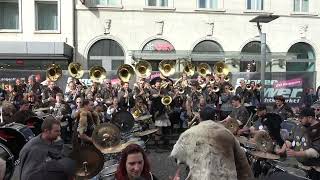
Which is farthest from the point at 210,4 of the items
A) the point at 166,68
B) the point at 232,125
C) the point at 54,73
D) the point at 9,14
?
the point at 232,125

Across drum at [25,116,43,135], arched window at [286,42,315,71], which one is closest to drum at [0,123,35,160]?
drum at [25,116,43,135]

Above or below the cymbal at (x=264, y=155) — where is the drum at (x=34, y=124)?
above

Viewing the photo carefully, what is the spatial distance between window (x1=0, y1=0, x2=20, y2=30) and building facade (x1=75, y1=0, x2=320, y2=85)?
3233 millimetres

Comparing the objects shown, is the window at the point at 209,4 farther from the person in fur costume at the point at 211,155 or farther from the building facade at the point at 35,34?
the person in fur costume at the point at 211,155

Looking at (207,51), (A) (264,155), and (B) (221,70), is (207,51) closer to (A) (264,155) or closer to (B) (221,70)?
(B) (221,70)

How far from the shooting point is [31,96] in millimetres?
15961

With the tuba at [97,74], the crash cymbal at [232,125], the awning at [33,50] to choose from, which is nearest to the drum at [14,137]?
the crash cymbal at [232,125]

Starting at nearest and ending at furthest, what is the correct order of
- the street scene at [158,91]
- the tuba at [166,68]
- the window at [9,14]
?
the street scene at [158,91] < the tuba at [166,68] < the window at [9,14]

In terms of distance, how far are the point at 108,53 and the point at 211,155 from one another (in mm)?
23294

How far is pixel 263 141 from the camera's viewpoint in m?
9.31

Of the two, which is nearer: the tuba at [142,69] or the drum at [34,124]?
the drum at [34,124]

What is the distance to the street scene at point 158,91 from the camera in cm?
543

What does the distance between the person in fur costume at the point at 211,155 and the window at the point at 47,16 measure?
917 inches

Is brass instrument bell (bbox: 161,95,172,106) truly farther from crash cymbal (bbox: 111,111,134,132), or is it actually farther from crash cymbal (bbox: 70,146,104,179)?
crash cymbal (bbox: 70,146,104,179)
